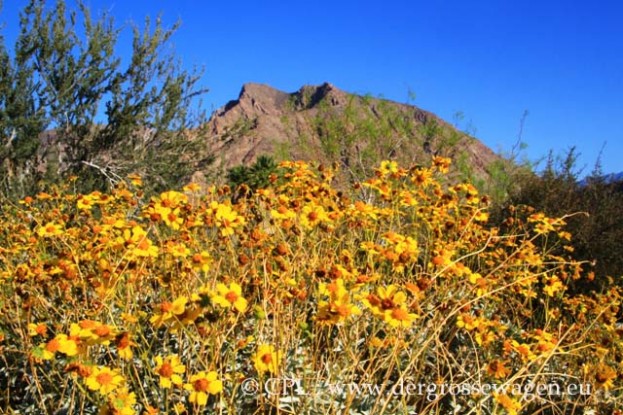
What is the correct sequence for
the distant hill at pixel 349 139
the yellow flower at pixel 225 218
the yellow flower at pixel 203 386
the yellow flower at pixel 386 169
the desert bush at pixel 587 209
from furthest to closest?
1. the distant hill at pixel 349 139
2. the desert bush at pixel 587 209
3. the yellow flower at pixel 386 169
4. the yellow flower at pixel 225 218
5. the yellow flower at pixel 203 386

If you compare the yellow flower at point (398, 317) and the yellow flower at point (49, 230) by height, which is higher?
the yellow flower at point (49, 230)

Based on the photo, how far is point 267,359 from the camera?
151 centimetres

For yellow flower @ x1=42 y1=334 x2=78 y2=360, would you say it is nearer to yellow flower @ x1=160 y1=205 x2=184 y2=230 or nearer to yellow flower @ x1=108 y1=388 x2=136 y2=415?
yellow flower @ x1=108 y1=388 x2=136 y2=415

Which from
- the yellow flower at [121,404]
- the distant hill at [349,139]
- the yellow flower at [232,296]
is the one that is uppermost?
the distant hill at [349,139]

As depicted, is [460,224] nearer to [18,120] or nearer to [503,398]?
[503,398]

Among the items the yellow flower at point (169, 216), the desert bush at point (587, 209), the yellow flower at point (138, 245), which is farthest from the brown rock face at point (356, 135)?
the yellow flower at point (138, 245)

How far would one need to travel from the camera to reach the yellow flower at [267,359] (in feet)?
4.82

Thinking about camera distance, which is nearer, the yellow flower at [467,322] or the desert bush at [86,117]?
the yellow flower at [467,322]

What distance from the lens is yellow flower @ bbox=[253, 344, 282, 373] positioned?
1.47 meters

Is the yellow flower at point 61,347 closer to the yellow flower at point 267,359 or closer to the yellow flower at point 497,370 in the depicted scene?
the yellow flower at point 267,359

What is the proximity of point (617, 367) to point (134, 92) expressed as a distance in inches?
305

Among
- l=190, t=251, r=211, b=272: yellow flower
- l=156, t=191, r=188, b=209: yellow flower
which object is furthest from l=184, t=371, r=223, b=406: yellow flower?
l=156, t=191, r=188, b=209: yellow flower

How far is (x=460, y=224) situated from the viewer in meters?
3.32

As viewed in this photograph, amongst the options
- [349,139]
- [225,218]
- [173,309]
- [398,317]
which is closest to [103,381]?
[173,309]
